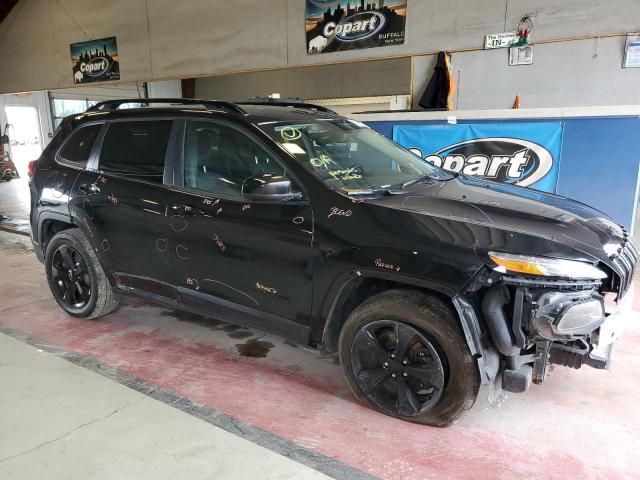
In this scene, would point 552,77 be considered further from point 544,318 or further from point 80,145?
point 80,145

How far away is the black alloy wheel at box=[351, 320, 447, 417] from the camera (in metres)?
2.46

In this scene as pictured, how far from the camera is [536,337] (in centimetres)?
230

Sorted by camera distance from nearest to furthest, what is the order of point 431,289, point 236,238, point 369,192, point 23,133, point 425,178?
point 431,289 → point 369,192 → point 236,238 → point 425,178 → point 23,133

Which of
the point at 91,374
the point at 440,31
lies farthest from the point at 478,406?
the point at 440,31

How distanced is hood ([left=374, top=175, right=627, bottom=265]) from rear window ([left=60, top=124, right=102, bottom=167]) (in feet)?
8.23

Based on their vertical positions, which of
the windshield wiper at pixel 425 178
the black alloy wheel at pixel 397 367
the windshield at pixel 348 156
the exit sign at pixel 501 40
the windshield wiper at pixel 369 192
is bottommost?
the black alloy wheel at pixel 397 367

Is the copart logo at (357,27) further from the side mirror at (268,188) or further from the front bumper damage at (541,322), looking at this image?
the front bumper damage at (541,322)

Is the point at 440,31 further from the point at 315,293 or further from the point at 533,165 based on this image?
the point at 315,293

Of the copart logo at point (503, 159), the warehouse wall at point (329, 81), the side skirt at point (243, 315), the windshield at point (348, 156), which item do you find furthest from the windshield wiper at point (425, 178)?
the warehouse wall at point (329, 81)

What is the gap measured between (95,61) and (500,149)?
948 cm

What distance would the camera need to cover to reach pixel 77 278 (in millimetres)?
3998

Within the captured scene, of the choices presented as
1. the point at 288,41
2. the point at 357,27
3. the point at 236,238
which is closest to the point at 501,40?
the point at 357,27

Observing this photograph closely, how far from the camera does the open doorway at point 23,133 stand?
19.0 m

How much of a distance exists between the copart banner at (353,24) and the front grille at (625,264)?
5360 mm
